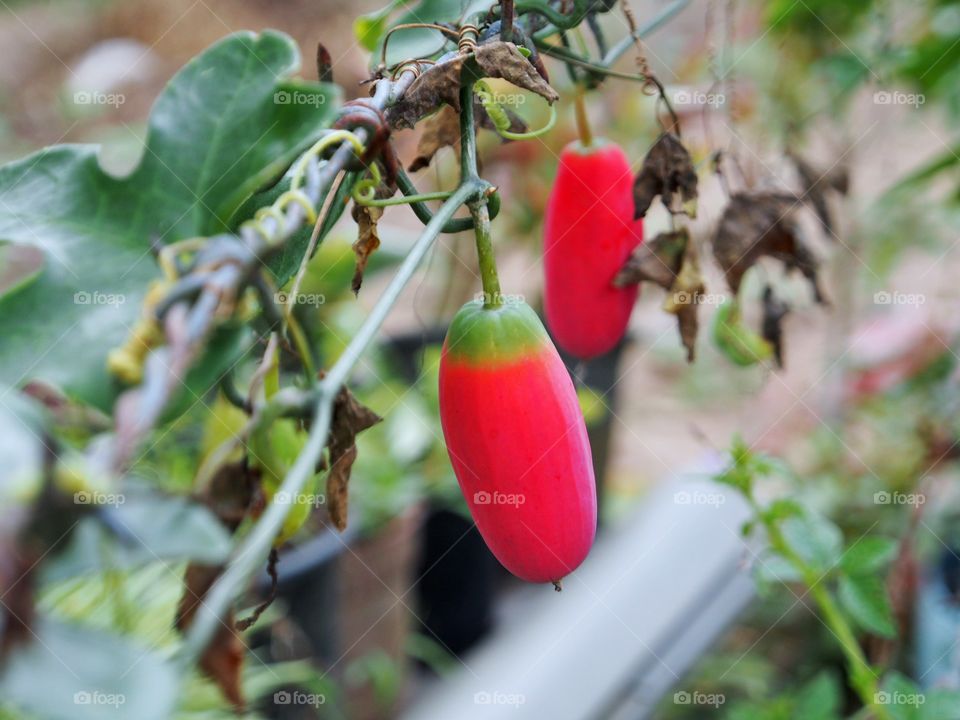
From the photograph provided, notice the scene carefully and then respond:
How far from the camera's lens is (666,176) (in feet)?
1.64

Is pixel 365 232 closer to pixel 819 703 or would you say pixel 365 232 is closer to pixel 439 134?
pixel 439 134

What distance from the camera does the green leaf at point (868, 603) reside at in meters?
0.61

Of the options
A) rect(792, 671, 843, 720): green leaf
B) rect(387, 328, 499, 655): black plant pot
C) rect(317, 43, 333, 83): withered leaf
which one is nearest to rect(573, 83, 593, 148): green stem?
rect(317, 43, 333, 83): withered leaf

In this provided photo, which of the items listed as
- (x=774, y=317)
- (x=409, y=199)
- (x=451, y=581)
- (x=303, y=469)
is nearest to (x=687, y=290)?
(x=774, y=317)

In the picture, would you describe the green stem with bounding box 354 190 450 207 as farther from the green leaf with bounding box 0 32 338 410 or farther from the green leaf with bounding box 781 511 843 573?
the green leaf with bounding box 781 511 843 573

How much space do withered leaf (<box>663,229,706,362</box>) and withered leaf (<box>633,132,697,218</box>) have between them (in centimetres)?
3

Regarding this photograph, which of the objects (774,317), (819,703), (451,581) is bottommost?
(451,581)

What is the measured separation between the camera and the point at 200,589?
0.31 metres

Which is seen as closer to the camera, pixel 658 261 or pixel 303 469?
pixel 303 469

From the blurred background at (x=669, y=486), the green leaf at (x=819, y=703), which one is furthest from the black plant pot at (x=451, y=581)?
the green leaf at (x=819, y=703)

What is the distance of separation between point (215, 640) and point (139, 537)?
0.10m

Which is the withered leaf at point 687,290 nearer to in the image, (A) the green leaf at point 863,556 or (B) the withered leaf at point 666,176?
(B) the withered leaf at point 666,176

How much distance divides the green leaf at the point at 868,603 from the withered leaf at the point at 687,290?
228 millimetres

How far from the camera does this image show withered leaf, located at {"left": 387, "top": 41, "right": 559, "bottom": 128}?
34cm
